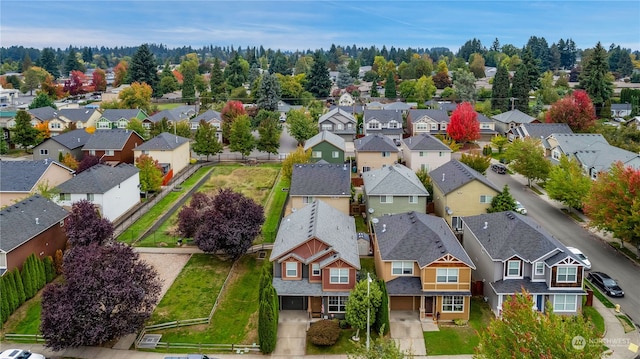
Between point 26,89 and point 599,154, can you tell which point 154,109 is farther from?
point 599,154

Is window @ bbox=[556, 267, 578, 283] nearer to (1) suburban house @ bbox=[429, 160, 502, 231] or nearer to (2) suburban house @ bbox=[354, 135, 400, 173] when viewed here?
A: (1) suburban house @ bbox=[429, 160, 502, 231]

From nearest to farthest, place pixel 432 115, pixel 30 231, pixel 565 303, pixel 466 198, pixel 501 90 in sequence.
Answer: pixel 565 303 < pixel 30 231 < pixel 466 198 < pixel 432 115 < pixel 501 90

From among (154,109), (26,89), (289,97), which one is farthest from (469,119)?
(26,89)

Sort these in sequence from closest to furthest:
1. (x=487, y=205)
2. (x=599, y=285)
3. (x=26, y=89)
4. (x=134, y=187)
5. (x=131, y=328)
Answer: (x=131, y=328) < (x=599, y=285) < (x=487, y=205) < (x=134, y=187) < (x=26, y=89)

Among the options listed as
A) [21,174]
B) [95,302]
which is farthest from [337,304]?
[21,174]

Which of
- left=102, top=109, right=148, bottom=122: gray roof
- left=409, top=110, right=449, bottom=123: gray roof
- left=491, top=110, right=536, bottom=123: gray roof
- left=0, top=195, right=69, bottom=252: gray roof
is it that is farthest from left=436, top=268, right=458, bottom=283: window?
left=102, top=109, right=148, bottom=122: gray roof

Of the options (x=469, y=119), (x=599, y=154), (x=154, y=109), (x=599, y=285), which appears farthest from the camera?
(x=154, y=109)

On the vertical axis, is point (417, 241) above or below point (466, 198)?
below

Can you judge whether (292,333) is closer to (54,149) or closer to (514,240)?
(514,240)
